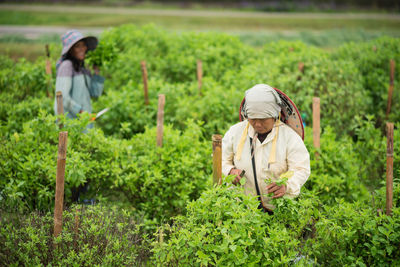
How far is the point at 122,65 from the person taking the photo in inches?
287

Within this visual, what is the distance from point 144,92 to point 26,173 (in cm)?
262

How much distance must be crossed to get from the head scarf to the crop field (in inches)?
20.0

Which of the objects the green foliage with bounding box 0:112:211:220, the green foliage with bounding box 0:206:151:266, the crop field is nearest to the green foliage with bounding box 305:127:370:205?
the crop field

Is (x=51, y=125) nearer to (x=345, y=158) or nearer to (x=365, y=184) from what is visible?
(x=345, y=158)

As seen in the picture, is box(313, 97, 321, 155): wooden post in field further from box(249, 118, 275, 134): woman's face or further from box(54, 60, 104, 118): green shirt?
box(54, 60, 104, 118): green shirt

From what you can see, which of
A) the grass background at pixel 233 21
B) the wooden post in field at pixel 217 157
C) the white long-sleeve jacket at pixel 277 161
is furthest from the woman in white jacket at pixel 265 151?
the grass background at pixel 233 21

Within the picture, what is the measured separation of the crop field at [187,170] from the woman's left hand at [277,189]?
0.16ft

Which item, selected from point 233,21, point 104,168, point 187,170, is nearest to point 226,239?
point 187,170

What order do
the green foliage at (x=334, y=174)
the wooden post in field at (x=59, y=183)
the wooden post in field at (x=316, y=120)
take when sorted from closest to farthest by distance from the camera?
the wooden post in field at (x=59, y=183) < the green foliage at (x=334, y=174) < the wooden post in field at (x=316, y=120)

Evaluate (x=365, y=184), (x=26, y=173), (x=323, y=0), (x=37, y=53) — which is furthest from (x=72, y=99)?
(x=323, y=0)

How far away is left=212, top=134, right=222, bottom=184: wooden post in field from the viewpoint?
2.72 m

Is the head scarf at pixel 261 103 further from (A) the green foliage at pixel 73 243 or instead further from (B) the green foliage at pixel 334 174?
(B) the green foliage at pixel 334 174

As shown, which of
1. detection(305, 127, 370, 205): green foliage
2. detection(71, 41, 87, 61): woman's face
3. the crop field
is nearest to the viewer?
the crop field

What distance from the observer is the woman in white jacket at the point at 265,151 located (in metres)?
2.77
